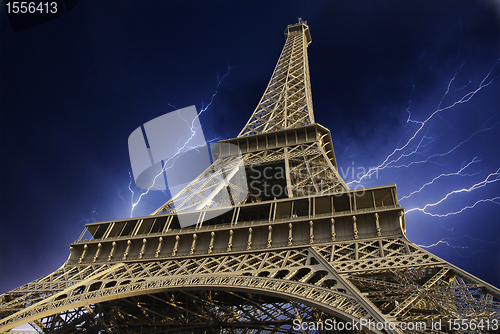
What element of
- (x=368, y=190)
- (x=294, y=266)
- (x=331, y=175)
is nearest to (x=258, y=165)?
(x=331, y=175)

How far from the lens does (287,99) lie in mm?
45625

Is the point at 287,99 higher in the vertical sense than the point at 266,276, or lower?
higher

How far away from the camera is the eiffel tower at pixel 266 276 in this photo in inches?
432

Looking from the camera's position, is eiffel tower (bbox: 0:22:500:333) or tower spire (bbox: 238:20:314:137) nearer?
eiffel tower (bbox: 0:22:500:333)

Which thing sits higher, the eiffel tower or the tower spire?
the tower spire

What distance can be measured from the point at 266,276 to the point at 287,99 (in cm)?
3351

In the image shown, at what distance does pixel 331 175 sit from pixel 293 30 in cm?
5471

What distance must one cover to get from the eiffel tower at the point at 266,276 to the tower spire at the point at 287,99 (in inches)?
530

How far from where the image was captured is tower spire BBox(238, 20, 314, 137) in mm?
39750

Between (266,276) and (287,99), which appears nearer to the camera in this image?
(266,276)

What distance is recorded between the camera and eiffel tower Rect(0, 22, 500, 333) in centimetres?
1098

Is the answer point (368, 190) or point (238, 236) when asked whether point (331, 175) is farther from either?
point (238, 236)

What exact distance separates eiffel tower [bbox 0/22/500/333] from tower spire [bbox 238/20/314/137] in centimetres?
1345

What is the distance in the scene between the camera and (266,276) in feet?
49.7
